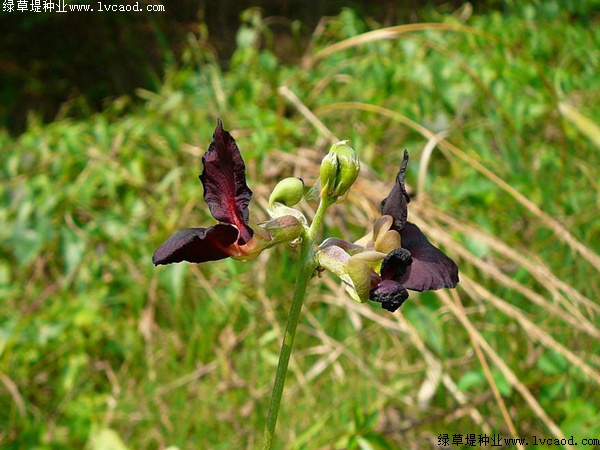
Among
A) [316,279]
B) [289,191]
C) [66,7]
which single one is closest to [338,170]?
[289,191]

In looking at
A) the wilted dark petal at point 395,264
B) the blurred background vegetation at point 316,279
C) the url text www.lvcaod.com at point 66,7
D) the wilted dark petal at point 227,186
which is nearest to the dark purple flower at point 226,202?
the wilted dark petal at point 227,186

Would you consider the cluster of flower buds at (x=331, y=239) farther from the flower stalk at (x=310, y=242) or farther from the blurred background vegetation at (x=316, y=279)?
the blurred background vegetation at (x=316, y=279)

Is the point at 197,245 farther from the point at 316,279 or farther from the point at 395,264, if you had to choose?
the point at 316,279

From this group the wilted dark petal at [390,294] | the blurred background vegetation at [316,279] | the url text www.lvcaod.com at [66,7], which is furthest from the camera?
the url text www.lvcaod.com at [66,7]

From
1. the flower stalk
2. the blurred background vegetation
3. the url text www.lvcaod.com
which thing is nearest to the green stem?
the flower stalk

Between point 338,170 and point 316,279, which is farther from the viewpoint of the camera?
point 316,279

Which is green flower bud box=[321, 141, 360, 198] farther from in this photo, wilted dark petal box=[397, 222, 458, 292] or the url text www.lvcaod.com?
the url text www.lvcaod.com

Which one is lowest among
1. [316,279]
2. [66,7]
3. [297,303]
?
[316,279]

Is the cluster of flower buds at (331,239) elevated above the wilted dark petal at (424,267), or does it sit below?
above
